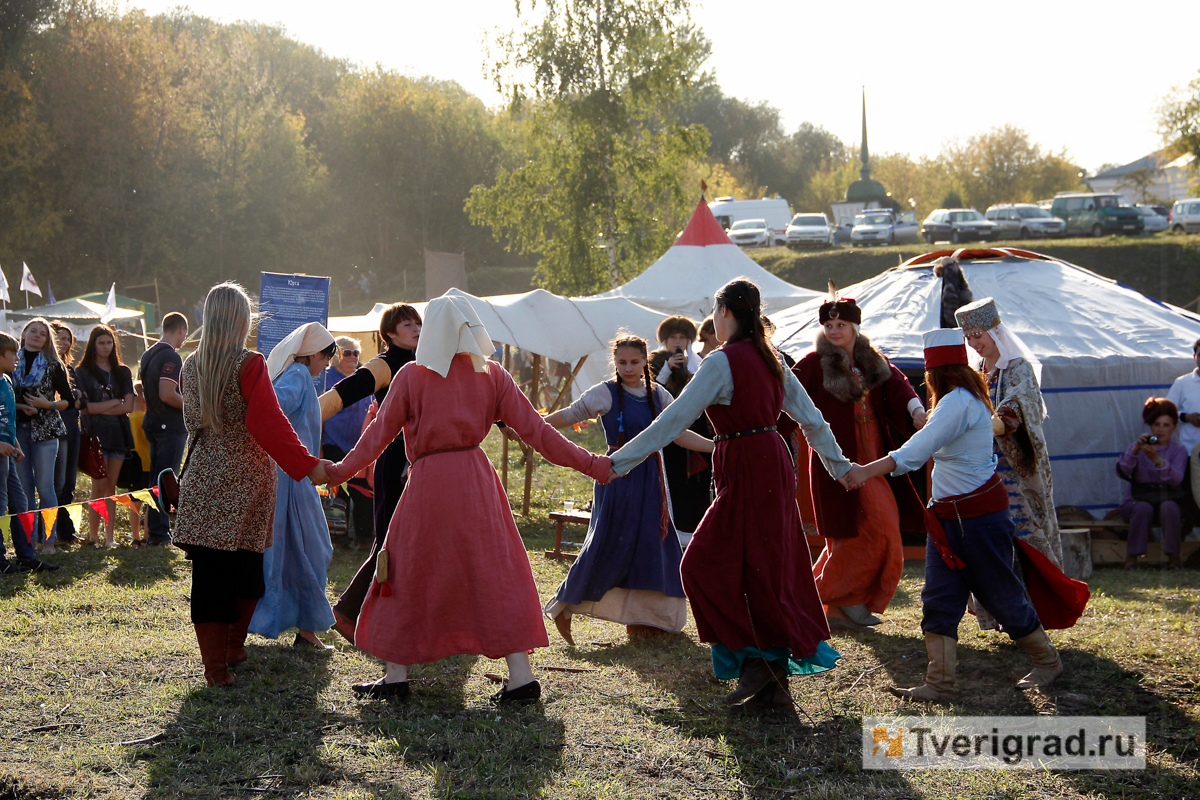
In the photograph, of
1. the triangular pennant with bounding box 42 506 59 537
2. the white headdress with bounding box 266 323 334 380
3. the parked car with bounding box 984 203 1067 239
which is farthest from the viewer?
the parked car with bounding box 984 203 1067 239

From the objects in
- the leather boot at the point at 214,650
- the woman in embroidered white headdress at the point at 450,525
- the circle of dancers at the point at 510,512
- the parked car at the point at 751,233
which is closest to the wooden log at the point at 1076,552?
the circle of dancers at the point at 510,512

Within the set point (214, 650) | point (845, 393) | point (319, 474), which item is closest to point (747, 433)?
point (845, 393)

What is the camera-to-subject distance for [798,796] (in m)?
3.42

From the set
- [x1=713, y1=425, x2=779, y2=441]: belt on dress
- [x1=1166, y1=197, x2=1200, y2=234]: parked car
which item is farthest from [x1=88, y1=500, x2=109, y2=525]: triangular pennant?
[x1=1166, y1=197, x2=1200, y2=234]: parked car

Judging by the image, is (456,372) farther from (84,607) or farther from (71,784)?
(84,607)

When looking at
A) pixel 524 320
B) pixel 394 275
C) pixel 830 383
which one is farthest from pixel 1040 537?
pixel 394 275

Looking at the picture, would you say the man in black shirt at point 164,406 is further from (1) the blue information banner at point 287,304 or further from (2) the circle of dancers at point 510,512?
(2) the circle of dancers at point 510,512

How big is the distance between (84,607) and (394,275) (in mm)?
42913

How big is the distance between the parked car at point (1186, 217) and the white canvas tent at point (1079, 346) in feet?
83.1

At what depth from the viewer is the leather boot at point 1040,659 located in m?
4.56

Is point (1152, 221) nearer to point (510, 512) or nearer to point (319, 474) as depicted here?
point (510, 512)

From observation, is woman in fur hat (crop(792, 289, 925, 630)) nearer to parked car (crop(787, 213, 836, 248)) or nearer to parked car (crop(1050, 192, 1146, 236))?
parked car (crop(787, 213, 836, 248))

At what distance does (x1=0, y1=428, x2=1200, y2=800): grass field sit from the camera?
3.49m

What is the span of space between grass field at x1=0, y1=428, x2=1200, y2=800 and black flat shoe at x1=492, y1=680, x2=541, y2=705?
0.09 m
